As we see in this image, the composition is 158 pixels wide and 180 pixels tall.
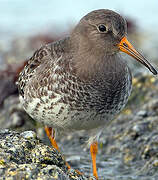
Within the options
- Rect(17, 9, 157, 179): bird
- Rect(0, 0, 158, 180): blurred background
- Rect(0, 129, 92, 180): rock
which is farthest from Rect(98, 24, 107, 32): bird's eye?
Rect(0, 0, 158, 180): blurred background

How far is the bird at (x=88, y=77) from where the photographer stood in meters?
5.21

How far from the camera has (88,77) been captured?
526cm

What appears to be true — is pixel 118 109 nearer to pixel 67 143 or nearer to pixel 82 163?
pixel 82 163

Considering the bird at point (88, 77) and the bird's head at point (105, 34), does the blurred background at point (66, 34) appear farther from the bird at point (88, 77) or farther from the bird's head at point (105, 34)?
the bird's head at point (105, 34)

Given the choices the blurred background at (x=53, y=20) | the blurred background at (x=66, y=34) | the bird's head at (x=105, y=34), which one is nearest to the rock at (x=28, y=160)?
the bird's head at (x=105, y=34)

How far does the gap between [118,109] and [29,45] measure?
32.0 feet

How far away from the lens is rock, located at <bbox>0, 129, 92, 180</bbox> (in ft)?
11.7

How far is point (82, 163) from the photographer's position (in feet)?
21.2

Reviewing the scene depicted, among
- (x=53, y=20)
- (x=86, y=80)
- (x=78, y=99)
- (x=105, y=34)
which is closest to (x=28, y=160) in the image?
(x=78, y=99)

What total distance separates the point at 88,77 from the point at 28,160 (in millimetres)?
1648

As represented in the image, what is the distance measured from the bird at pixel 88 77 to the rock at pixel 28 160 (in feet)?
3.04

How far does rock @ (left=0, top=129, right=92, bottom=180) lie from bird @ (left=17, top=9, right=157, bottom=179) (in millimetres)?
926

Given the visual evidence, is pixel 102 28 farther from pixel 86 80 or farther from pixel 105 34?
pixel 86 80

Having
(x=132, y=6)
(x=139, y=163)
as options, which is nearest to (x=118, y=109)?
(x=139, y=163)
